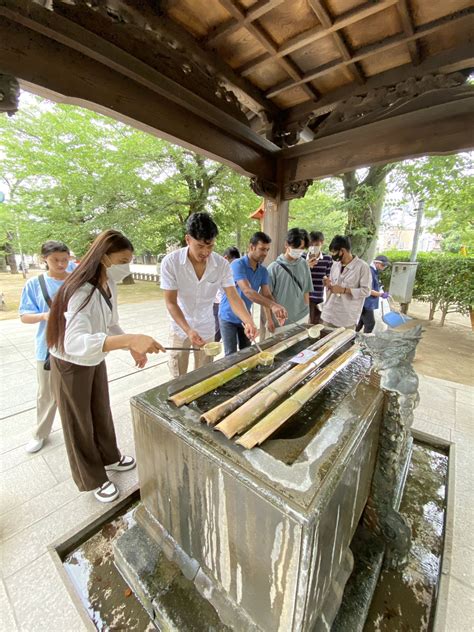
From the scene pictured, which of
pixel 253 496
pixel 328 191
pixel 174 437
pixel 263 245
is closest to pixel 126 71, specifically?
pixel 263 245

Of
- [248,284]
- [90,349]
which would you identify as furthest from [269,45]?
[90,349]

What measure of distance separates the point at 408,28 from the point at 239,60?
4.77 ft

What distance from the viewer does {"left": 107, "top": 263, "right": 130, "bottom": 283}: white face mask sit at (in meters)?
1.78

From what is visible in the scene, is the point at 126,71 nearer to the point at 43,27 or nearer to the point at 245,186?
the point at 43,27

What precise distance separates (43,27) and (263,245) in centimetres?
232

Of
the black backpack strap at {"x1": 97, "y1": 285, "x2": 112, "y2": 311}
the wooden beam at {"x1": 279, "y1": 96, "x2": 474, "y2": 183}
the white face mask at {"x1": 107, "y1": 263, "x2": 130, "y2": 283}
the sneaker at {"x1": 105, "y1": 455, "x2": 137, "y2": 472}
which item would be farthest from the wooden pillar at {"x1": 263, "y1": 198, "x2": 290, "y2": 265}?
the sneaker at {"x1": 105, "y1": 455, "x2": 137, "y2": 472}

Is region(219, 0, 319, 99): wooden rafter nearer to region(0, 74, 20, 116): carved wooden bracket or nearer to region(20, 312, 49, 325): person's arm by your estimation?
region(0, 74, 20, 116): carved wooden bracket

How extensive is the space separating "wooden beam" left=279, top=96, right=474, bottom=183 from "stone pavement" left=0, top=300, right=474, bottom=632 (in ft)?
9.46

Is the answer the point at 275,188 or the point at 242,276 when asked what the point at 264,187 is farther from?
the point at 242,276

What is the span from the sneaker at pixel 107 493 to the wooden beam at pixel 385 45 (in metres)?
4.07

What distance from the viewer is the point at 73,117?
8.45 metres

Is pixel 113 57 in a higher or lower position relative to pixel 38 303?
higher

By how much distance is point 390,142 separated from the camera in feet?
9.74

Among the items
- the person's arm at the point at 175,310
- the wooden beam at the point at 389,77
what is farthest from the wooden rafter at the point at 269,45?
the person's arm at the point at 175,310
